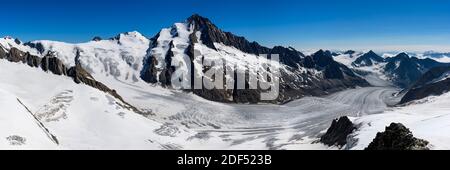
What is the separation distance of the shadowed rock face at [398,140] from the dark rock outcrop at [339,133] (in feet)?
147

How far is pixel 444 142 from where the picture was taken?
6588 centimetres

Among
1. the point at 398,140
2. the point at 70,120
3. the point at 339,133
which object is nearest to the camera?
the point at 398,140

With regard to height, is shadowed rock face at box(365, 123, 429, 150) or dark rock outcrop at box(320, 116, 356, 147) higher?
shadowed rock face at box(365, 123, 429, 150)

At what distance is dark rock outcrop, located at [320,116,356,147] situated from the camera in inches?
4788

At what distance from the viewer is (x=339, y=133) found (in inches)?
5118

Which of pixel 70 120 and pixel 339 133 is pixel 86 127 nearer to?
pixel 70 120

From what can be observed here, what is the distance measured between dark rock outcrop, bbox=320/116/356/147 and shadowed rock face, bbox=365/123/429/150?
44.8 meters

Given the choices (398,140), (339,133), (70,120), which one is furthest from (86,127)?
(398,140)

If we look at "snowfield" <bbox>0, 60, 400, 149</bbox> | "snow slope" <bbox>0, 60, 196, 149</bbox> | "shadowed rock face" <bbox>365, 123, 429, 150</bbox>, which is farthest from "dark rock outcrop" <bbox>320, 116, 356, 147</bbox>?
"snow slope" <bbox>0, 60, 196, 149</bbox>

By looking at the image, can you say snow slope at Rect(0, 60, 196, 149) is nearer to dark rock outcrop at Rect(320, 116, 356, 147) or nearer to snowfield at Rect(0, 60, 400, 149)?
snowfield at Rect(0, 60, 400, 149)

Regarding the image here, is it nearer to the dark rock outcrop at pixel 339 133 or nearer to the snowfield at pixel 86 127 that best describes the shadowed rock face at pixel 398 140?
the dark rock outcrop at pixel 339 133

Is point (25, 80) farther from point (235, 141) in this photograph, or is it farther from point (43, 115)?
point (235, 141)

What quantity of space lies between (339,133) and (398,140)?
6275 cm
